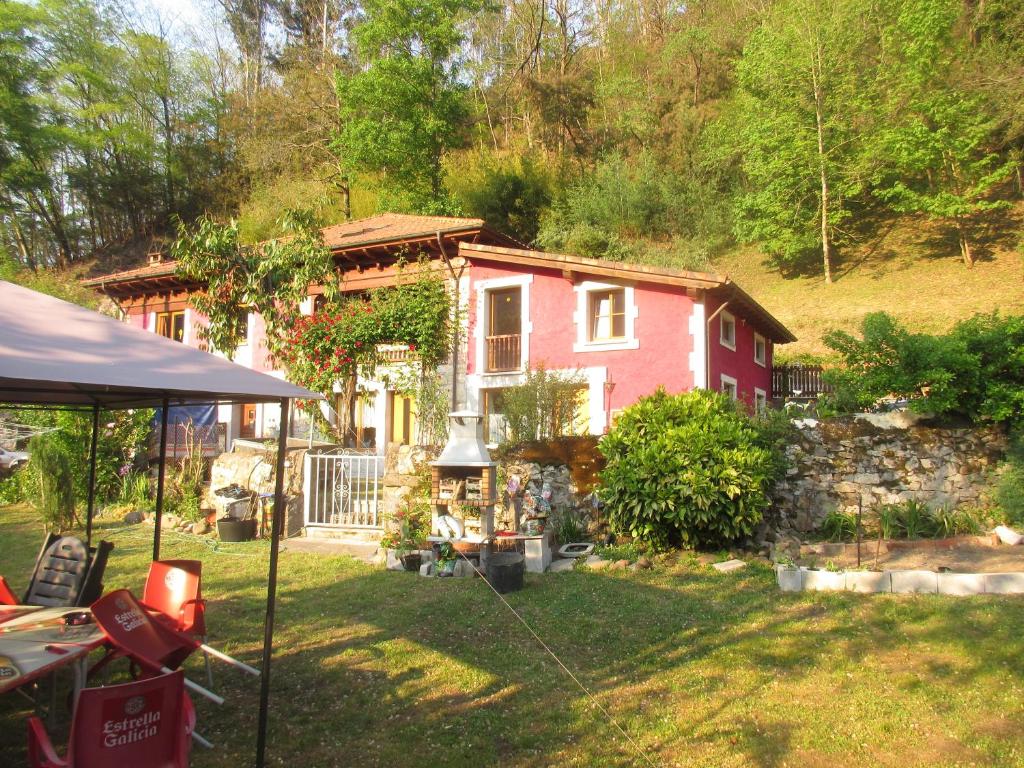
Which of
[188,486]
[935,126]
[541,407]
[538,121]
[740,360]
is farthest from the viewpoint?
[538,121]

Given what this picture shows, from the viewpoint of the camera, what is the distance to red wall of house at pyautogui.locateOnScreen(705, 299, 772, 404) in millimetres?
13969

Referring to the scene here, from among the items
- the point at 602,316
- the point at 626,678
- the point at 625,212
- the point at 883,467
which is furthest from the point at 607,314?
the point at 625,212

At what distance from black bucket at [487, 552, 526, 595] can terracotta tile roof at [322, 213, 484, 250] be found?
9.92 m

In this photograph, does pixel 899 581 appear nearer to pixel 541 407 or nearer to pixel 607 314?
pixel 541 407

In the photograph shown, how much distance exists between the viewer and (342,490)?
10.6 meters

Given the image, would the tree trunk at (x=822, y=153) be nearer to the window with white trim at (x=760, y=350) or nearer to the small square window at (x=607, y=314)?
the window with white trim at (x=760, y=350)

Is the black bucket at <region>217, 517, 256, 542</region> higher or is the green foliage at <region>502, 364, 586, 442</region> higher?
the green foliage at <region>502, 364, 586, 442</region>

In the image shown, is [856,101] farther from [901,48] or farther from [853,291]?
[853,291]

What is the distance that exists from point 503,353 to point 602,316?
2.50 meters

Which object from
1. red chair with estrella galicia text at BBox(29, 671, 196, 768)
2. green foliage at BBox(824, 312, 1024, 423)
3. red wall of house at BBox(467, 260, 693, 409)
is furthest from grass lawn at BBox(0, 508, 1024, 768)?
red wall of house at BBox(467, 260, 693, 409)

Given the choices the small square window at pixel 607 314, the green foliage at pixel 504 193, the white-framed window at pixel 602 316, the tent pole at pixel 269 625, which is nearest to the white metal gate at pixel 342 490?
the white-framed window at pixel 602 316

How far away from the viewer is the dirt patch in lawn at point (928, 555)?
6.97 metres

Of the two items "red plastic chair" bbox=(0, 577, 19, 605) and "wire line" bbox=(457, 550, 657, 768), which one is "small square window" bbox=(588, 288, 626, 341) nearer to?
"wire line" bbox=(457, 550, 657, 768)

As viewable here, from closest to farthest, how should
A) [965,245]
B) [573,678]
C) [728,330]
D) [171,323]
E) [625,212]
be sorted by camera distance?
[573,678], [728,330], [171,323], [965,245], [625,212]
